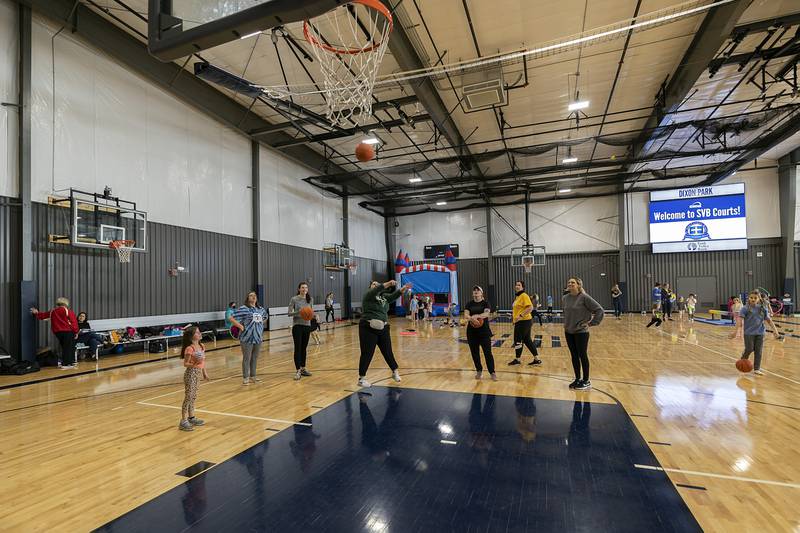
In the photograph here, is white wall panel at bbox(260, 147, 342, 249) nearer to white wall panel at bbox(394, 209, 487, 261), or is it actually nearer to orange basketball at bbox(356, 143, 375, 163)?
white wall panel at bbox(394, 209, 487, 261)

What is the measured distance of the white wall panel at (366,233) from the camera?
21859mm

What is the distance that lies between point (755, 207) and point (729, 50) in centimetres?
1418

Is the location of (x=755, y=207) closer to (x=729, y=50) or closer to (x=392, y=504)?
(x=729, y=50)

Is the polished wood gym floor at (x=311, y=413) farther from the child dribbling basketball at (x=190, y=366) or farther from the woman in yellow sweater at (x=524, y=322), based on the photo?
the woman in yellow sweater at (x=524, y=322)

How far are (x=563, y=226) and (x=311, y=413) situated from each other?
21487 millimetres

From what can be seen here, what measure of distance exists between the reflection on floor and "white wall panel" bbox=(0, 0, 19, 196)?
27.4ft

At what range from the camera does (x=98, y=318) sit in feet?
30.5

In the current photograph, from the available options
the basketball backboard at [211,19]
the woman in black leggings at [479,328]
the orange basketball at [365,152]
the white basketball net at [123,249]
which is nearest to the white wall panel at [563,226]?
the orange basketball at [365,152]

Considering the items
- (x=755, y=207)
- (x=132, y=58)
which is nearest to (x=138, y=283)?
(x=132, y=58)

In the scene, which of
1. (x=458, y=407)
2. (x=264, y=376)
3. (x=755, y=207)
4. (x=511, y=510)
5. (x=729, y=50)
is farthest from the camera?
(x=755, y=207)

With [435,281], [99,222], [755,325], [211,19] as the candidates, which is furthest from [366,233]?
[211,19]

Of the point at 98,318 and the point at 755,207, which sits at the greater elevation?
the point at 755,207

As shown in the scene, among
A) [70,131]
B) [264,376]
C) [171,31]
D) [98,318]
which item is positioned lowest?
[264,376]

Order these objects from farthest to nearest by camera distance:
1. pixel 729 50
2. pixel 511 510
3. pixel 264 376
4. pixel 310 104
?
pixel 310 104
pixel 729 50
pixel 264 376
pixel 511 510
